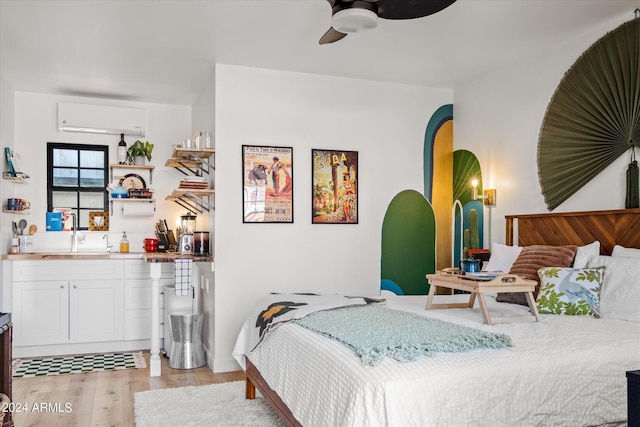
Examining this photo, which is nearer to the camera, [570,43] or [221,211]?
[570,43]

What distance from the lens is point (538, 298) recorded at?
3.18m

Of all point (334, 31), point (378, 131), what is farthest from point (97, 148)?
point (334, 31)

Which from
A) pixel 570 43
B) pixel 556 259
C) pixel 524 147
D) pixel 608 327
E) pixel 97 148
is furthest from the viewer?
pixel 97 148

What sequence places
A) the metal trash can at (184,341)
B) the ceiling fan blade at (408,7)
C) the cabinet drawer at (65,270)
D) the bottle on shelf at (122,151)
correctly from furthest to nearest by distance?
the bottle on shelf at (122,151), the cabinet drawer at (65,270), the metal trash can at (184,341), the ceiling fan blade at (408,7)

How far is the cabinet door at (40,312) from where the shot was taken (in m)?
4.94

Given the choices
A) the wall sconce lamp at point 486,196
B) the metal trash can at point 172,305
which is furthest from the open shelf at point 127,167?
the wall sconce lamp at point 486,196

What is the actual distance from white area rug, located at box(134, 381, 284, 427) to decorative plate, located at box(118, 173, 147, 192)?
2678mm

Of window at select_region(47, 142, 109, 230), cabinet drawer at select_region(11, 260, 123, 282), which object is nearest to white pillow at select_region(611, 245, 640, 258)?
cabinet drawer at select_region(11, 260, 123, 282)

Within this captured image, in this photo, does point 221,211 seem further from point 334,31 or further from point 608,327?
point 608,327

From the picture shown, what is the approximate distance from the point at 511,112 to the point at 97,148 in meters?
4.26

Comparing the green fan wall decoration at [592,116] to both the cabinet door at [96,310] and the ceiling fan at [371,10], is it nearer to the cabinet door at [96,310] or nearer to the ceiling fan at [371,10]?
the ceiling fan at [371,10]

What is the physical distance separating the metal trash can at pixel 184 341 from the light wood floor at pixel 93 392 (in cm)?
7

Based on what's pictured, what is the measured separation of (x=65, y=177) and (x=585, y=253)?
5.05 metres

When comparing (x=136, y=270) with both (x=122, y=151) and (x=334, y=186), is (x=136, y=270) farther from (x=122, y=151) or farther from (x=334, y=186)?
(x=334, y=186)
